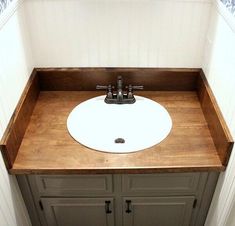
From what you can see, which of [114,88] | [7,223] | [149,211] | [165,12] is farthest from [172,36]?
[7,223]

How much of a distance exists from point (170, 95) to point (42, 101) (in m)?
0.63

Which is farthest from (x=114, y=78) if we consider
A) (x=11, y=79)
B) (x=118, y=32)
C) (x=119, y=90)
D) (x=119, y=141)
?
(x=11, y=79)

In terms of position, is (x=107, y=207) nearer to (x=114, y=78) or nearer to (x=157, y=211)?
(x=157, y=211)

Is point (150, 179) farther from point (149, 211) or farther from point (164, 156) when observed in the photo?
point (149, 211)

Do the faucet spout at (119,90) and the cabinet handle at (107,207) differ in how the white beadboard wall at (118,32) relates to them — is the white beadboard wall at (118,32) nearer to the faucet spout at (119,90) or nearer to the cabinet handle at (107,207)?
the faucet spout at (119,90)

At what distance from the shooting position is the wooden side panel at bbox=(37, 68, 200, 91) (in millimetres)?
1394

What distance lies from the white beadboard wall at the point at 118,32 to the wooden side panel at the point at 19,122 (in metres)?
0.15

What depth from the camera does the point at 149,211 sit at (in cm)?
133

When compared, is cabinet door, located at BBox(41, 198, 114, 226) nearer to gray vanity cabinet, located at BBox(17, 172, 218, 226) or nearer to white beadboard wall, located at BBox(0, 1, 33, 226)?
gray vanity cabinet, located at BBox(17, 172, 218, 226)

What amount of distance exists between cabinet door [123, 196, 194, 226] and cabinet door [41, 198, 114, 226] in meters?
0.09

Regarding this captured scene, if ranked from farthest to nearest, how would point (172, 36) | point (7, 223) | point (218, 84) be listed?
point (172, 36), point (218, 84), point (7, 223)

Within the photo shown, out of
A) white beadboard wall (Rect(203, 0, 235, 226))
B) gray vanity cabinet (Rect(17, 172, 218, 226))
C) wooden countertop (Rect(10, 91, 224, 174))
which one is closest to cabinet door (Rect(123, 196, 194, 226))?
gray vanity cabinet (Rect(17, 172, 218, 226))

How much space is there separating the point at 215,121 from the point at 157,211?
0.50 meters

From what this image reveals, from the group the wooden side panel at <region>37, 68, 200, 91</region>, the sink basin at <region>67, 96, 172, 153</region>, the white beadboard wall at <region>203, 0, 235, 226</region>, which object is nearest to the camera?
the white beadboard wall at <region>203, 0, 235, 226</region>
